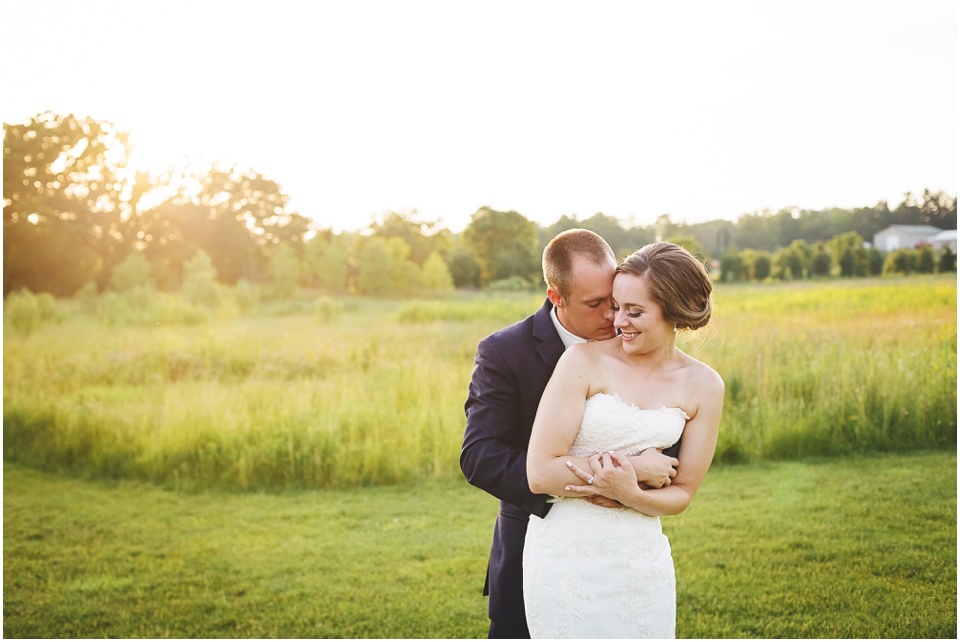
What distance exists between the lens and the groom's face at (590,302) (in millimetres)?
2041

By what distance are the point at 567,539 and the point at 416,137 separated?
23.1 ft

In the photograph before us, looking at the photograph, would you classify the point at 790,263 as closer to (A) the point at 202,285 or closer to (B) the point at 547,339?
(B) the point at 547,339

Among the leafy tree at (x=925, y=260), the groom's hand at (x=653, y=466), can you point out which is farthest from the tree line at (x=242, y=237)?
the groom's hand at (x=653, y=466)

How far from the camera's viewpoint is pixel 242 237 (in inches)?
391

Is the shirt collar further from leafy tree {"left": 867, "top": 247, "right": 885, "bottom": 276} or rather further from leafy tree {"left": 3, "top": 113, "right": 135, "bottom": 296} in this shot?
leafy tree {"left": 3, "top": 113, "right": 135, "bottom": 296}

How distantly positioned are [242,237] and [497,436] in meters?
8.52

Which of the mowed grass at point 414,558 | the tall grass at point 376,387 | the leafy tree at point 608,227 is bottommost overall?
the mowed grass at point 414,558

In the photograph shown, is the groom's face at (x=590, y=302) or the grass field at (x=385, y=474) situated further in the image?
the grass field at (x=385, y=474)

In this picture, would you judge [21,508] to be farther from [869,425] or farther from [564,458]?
[869,425]

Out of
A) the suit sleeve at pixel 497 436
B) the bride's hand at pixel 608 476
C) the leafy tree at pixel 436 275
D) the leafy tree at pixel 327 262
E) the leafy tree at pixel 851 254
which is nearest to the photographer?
the bride's hand at pixel 608 476

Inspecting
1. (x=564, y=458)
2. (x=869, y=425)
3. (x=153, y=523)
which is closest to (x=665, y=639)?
(x=564, y=458)

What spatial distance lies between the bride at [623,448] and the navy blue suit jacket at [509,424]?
140 mm

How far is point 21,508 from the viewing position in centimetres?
594

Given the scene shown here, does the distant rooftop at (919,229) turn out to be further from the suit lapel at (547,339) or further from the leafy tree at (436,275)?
the suit lapel at (547,339)
